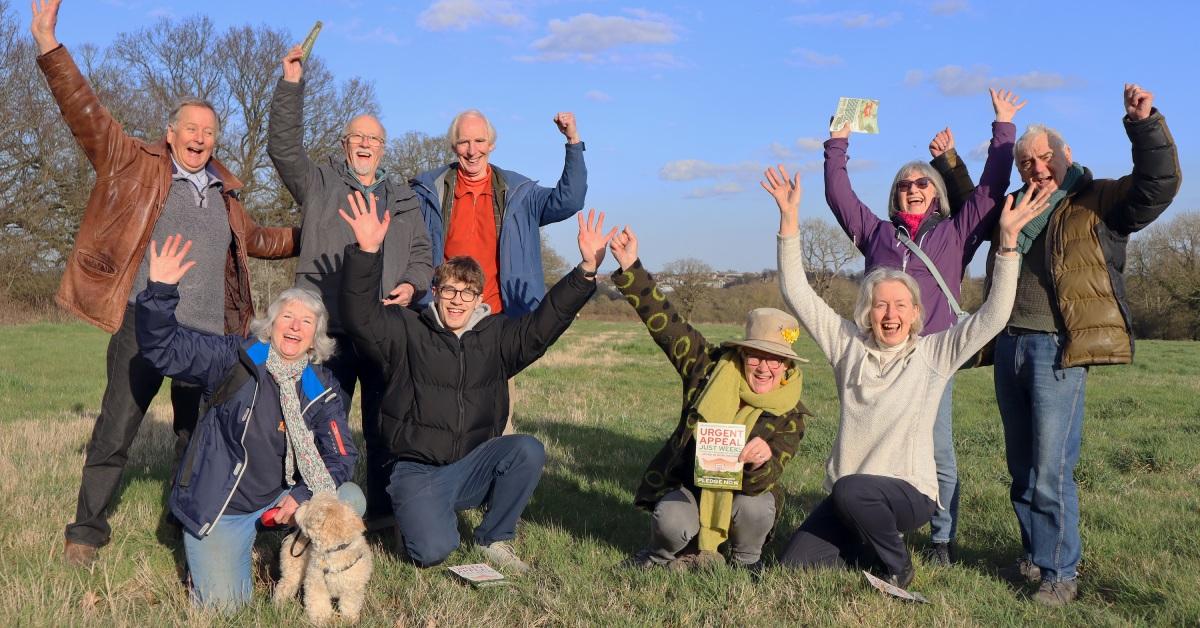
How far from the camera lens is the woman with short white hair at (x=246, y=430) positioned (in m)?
4.32

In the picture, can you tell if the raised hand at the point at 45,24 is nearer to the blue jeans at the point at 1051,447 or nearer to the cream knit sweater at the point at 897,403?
the cream knit sweater at the point at 897,403

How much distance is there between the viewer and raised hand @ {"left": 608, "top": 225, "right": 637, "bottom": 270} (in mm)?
5230

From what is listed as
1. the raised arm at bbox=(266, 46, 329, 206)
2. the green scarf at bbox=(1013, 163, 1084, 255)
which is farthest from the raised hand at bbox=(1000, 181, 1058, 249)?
the raised arm at bbox=(266, 46, 329, 206)

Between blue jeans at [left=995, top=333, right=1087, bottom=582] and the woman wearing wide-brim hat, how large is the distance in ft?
3.96

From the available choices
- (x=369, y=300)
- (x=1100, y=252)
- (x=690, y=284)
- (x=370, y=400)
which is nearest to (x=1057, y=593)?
(x=1100, y=252)

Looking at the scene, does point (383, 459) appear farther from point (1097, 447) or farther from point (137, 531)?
point (1097, 447)

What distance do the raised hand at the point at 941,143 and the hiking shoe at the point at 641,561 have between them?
3041 millimetres

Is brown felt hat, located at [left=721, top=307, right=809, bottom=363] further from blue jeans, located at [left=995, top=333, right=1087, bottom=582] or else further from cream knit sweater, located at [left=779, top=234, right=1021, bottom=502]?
blue jeans, located at [left=995, top=333, right=1087, bottom=582]

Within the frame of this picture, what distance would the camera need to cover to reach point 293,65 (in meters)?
5.21

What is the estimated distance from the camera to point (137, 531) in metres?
5.38

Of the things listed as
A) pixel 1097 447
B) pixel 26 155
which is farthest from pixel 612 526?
pixel 26 155

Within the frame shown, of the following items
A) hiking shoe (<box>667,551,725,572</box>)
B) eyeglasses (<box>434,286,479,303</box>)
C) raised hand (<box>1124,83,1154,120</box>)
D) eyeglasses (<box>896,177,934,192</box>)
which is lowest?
hiking shoe (<box>667,551,725,572</box>)

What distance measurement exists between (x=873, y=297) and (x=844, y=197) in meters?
1.07

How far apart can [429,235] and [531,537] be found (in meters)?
2.00
